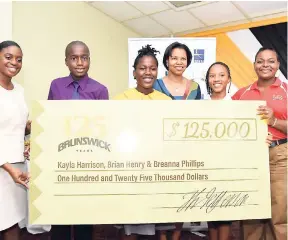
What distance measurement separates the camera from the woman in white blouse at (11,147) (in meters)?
1.60

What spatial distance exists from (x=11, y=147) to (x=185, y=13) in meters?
3.74

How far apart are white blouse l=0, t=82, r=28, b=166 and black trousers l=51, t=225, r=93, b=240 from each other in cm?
47

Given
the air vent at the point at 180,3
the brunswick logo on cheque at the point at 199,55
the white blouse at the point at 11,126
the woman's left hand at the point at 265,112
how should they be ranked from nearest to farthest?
1. the white blouse at the point at 11,126
2. the woman's left hand at the point at 265,112
3. the brunswick logo on cheque at the point at 199,55
4. the air vent at the point at 180,3

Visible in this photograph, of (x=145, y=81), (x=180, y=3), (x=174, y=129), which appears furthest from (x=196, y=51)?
(x=174, y=129)

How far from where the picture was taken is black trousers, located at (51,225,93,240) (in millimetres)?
1804

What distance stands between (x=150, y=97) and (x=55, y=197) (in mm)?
732

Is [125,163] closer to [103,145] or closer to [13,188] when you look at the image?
[103,145]

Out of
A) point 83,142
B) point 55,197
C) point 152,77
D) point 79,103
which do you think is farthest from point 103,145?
point 152,77

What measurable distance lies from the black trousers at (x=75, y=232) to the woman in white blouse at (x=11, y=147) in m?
0.21

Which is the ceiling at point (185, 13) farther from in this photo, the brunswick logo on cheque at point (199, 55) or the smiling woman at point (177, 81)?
the smiling woman at point (177, 81)

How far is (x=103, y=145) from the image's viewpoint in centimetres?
165

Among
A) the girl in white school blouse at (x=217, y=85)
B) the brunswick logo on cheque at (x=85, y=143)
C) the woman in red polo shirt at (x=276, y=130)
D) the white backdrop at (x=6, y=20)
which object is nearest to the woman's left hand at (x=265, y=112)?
the woman in red polo shirt at (x=276, y=130)

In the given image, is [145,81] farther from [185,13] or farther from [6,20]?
[185,13]

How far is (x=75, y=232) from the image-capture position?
181 cm
